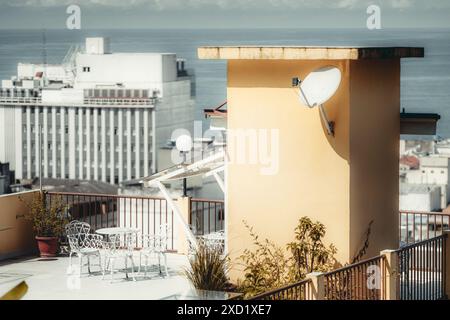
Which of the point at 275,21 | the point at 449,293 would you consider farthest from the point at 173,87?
the point at 449,293

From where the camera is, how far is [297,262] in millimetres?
9742

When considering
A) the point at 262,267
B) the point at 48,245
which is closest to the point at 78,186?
the point at 48,245

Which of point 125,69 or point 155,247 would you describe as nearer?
point 155,247

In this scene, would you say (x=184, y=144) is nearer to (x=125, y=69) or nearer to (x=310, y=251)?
(x=310, y=251)

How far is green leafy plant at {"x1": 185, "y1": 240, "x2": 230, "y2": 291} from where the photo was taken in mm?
9320

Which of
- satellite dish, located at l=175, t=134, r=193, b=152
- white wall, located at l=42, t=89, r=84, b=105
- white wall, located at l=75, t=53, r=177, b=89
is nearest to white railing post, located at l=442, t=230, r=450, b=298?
satellite dish, located at l=175, t=134, r=193, b=152

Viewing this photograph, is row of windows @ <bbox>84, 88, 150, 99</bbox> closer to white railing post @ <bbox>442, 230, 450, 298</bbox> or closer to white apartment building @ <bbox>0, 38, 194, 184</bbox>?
white apartment building @ <bbox>0, 38, 194, 184</bbox>

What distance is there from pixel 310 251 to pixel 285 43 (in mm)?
112008

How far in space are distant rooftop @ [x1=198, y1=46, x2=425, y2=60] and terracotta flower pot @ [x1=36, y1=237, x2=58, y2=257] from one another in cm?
323

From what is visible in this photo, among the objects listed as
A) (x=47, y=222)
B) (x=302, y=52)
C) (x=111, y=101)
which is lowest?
(x=47, y=222)
